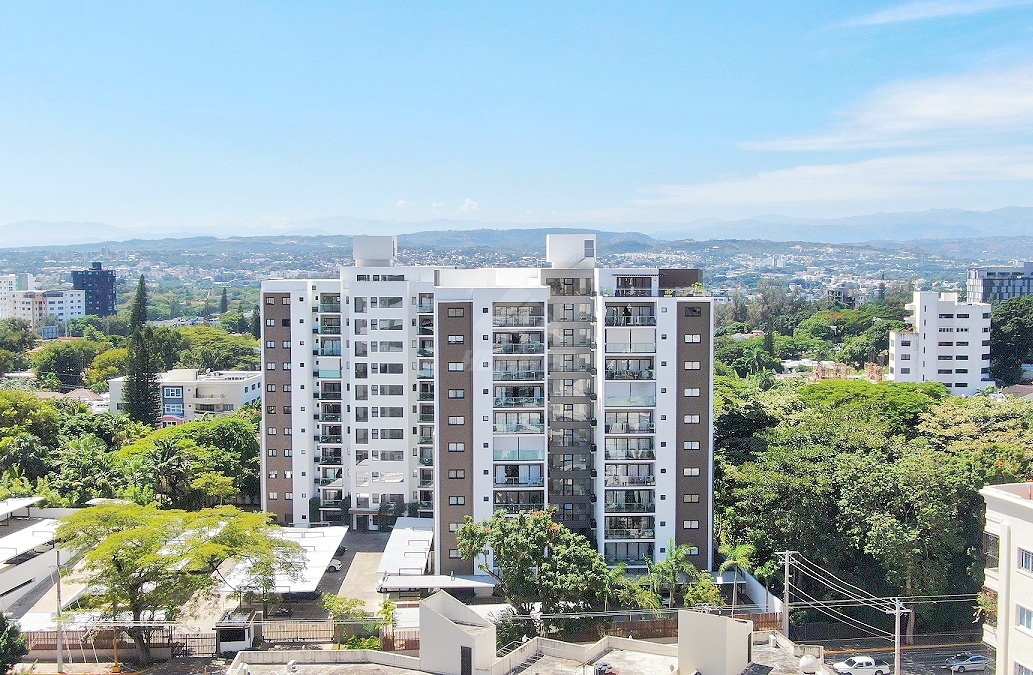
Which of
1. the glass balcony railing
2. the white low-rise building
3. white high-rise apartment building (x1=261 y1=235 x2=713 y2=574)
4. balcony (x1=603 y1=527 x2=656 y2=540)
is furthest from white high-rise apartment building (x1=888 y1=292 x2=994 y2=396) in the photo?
the white low-rise building

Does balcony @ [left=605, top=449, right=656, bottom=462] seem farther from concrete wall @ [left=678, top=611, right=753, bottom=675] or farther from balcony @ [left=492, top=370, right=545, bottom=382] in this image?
concrete wall @ [left=678, top=611, right=753, bottom=675]

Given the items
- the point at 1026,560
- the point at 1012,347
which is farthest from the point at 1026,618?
the point at 1012,347

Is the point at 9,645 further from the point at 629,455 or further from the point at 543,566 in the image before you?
the point at 629,455

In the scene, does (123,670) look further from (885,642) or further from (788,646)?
(885,642)

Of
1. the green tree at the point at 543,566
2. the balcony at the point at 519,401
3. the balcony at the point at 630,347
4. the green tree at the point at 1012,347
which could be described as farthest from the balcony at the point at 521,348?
the green tree at the point at 1012,347

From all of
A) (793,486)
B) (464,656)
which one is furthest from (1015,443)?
(464,656)

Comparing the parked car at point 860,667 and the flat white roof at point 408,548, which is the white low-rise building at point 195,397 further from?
the parked car at point 860,667
